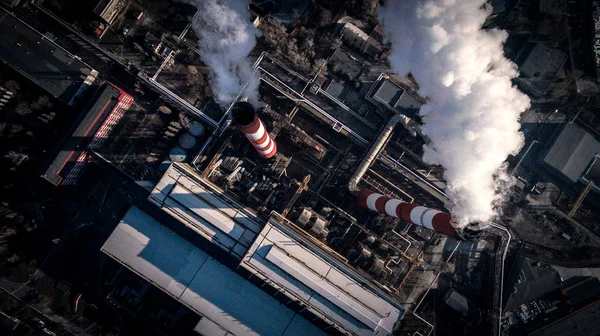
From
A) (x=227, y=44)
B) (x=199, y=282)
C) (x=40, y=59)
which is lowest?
(x=199, y=282)

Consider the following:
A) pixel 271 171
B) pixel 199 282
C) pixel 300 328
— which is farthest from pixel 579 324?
pixel 199 282

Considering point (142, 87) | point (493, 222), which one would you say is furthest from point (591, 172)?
point (142, 87)

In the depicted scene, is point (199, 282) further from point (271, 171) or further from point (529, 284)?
point (529, 284)

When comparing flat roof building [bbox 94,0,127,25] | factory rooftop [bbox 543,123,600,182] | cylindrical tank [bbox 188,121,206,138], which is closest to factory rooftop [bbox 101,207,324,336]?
cylindrical tank [bbox 188,121,206,138]

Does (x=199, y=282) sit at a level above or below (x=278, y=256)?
below

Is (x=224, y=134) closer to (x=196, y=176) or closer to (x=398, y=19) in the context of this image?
(x=196, y=176)

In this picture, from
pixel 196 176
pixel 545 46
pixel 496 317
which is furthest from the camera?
pixel 545 46

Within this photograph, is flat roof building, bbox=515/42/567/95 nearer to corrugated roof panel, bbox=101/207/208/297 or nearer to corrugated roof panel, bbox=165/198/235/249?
corrugated roof panel, bbox=165/198/235/249
